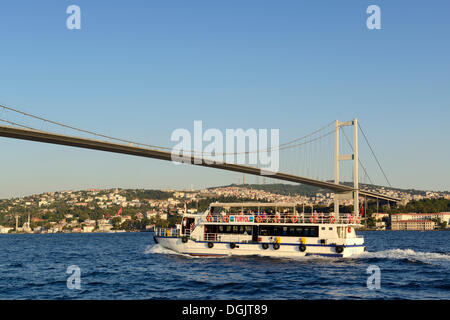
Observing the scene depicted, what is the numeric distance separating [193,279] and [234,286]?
9.59ft

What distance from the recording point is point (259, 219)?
32281 mm

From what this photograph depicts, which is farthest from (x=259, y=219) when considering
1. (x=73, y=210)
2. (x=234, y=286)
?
(x=73, y=210)

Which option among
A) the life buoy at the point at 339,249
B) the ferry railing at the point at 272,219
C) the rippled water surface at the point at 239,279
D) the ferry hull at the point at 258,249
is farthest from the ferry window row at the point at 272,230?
the rippled water surface at the point at 239,279

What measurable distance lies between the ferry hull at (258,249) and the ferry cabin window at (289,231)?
0.74 metres

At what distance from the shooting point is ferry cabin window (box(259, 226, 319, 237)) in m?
31.2

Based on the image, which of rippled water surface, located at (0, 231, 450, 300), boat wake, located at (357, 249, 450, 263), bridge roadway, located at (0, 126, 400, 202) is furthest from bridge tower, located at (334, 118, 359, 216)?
rippled water surface, located at (0, 231, 450, 300)

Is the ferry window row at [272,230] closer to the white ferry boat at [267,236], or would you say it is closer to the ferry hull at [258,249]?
the white ferry boat at [267,236]

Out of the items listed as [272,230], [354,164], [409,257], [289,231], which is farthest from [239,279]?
[354,164]

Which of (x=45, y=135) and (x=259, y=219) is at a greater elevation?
(x=45, y=135)

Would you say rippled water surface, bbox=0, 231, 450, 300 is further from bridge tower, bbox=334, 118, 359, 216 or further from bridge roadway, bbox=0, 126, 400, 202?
bridge tower, bbox=334, 118, 359, 216

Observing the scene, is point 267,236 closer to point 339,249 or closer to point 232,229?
point 232,229

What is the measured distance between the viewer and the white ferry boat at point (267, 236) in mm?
30844

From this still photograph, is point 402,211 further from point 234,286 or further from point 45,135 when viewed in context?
point 234,286

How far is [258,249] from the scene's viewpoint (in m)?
31.6
